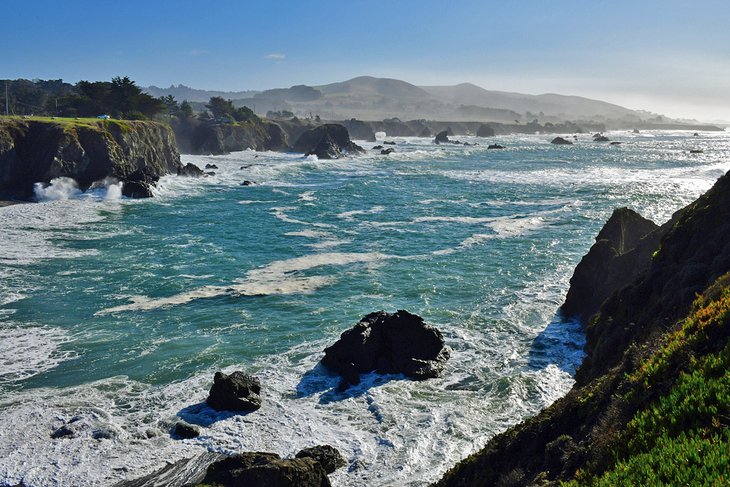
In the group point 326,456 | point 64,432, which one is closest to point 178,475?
point 326,456

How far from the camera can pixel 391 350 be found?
74.9 feet

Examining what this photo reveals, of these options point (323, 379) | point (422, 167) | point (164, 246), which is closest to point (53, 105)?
point (422, 167)

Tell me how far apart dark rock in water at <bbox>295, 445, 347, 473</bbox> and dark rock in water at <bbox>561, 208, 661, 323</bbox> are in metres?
14.7

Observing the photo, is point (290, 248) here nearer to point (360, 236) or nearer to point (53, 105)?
point (360, 236)

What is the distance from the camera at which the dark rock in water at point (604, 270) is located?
1006 inches

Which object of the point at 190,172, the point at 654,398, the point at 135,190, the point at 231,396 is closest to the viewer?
the point at 654,398

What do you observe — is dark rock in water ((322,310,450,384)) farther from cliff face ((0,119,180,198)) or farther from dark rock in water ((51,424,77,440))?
cliff face ((0,119,180,198))

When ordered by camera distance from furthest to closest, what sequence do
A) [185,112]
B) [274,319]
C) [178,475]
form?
[185,112], [274,319], [178,475]

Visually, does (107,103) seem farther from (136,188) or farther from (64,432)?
(64,432)

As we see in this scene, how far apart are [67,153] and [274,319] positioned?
166ft

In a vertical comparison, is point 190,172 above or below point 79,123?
below

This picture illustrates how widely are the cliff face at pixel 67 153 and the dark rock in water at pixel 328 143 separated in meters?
55.7

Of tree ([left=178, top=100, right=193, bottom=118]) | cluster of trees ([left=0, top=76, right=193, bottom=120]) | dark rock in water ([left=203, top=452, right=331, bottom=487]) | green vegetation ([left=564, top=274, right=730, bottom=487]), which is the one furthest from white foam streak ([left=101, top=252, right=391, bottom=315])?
tree ([left=178, top=100, right=193, bottom=118])

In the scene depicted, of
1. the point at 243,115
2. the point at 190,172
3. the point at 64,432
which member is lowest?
the point at 64,432
